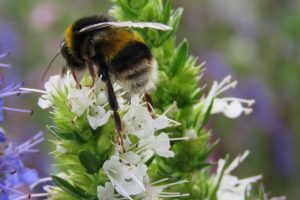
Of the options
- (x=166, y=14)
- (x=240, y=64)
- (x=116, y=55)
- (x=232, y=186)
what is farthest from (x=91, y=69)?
(x=240, y=64)

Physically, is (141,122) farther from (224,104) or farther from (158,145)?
(224,104)

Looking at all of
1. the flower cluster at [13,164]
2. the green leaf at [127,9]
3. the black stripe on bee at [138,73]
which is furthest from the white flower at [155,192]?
the green leaf at [127,9]

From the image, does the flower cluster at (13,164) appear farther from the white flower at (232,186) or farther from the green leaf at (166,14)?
the white flower at (232,186)

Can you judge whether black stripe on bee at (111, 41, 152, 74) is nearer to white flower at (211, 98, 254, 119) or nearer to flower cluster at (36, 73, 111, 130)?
flower cluster at (36, 73, 111, 130)

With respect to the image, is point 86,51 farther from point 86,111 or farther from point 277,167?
point 277,167

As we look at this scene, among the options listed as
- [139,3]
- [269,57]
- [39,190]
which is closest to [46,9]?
[269,57]

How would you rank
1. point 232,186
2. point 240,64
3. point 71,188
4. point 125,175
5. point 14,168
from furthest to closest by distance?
point 240,64 → point 232,186 → point 14,168 → point 71,188 → point 125,175
